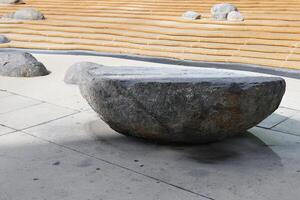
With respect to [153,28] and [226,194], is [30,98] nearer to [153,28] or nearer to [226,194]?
[226,194]

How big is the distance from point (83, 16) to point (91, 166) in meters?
7.66

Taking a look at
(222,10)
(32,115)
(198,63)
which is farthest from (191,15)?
(32,115)

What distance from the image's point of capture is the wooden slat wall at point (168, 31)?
7.28m

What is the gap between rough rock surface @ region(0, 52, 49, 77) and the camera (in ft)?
20.9

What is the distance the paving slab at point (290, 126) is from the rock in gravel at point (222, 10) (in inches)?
175

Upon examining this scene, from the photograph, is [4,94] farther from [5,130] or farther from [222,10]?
[222,10]

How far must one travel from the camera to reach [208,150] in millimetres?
3428

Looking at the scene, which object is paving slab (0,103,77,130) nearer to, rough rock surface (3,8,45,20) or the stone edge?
the stone edge

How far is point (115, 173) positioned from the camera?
299cm

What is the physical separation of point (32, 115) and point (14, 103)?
2.02ft

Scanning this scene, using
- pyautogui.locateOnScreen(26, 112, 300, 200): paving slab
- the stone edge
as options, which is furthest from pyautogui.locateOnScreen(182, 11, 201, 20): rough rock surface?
pyautogui.locateOnScreen(26, 112, 300, 200): paving slab

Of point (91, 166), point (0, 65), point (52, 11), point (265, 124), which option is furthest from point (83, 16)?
point (91, 166)

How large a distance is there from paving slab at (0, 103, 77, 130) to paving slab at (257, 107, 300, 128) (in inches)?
78.4

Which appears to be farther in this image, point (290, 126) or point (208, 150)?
point (290, 126)
